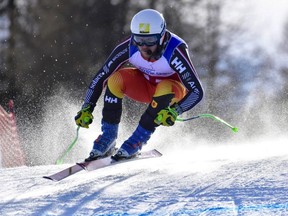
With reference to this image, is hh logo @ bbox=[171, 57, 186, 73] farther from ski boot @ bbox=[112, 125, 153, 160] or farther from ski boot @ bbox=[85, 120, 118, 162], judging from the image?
ski boot @ bbox=[85, 120, 118, 162]

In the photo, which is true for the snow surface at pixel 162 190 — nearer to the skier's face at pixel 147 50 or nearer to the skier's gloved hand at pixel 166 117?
the skier's gloved hand at pixel 166 117

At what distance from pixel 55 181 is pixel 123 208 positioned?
94 centimetres

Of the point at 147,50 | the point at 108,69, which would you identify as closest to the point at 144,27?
the point at 147,50

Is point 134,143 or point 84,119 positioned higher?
point 84,119

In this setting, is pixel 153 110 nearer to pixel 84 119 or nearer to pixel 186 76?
pixel 186 76

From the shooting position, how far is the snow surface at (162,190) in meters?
3.53

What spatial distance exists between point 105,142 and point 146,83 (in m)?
0.58

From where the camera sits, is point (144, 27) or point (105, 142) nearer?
point (144, 27)

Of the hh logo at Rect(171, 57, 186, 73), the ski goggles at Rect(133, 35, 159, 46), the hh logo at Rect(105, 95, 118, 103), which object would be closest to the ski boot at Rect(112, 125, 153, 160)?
the hh logo at Rect(105, 95, 118, 103)

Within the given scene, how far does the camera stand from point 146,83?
17.9 feet

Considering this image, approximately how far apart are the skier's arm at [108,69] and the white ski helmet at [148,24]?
0.35 m

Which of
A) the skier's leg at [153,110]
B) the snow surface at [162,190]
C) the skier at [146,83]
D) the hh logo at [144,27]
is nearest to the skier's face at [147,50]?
the skier at [146,83]

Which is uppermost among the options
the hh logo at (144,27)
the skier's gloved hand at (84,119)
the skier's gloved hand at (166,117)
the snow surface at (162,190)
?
the hh logo at (144,27)

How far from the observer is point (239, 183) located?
12.8 feet
